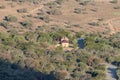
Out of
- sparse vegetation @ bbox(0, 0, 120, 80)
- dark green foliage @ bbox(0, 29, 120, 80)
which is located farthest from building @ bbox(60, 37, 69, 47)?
dark green foliage @ bbox(0, 29, 120, 80)

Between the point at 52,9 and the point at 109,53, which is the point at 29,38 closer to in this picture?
the point at 109,53

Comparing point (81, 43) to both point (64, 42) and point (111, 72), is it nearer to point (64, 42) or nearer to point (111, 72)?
point (64, 42)

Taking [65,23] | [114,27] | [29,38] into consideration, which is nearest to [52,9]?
[65,23]

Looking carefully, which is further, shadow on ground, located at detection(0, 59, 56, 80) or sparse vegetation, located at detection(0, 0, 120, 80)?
sparse vegetation, located at detection(0, 0, 120, 80)

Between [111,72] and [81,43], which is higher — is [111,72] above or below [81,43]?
above

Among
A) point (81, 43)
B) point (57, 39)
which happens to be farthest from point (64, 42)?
point (81, 43)

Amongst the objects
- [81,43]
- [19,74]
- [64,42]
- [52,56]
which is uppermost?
[19,74]

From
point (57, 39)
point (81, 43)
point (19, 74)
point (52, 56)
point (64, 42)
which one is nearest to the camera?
point (19, 74)

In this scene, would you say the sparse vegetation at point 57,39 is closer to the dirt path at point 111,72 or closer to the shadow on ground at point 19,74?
the shadow on ground at point 19,74

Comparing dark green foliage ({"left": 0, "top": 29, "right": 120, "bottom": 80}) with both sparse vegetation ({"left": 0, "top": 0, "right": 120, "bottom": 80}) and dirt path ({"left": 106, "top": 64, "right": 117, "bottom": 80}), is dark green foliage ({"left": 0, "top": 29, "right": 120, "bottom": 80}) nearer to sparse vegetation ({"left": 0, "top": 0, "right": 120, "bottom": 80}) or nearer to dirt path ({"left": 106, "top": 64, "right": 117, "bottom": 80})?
sparse vegetation ({"left": 0, "top": 0, "right": 120, "bottom": 80})
